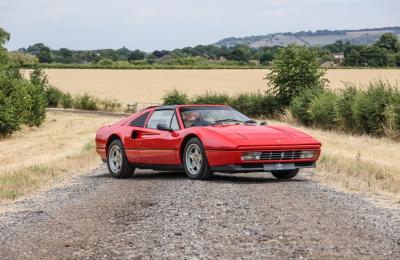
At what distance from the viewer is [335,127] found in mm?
33031

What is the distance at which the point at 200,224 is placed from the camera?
8250mm

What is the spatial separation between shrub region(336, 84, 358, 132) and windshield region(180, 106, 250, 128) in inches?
680

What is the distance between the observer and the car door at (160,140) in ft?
44.0

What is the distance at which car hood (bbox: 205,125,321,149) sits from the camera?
12.4 m

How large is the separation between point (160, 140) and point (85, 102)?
57246mm

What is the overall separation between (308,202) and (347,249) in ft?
11.0

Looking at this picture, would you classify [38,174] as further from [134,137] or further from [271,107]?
[271,107]

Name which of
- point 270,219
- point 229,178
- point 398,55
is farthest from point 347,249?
point 398,55

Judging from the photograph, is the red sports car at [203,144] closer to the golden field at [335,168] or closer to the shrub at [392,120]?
the golden field at [335,168]

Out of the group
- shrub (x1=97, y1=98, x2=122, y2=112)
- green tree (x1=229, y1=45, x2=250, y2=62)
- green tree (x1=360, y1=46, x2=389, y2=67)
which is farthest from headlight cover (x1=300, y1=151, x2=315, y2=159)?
green tree (x1=229, y1=45, x2=250, y2=62)

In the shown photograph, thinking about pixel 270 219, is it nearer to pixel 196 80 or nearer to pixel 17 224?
pixel 17 224

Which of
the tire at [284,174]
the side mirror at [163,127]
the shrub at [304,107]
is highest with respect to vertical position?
the side mirror at [163,127]

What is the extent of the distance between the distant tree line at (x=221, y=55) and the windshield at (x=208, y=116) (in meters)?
77.7

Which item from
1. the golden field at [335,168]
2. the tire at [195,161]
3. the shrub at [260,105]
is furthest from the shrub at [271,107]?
the tire at [195,161]
